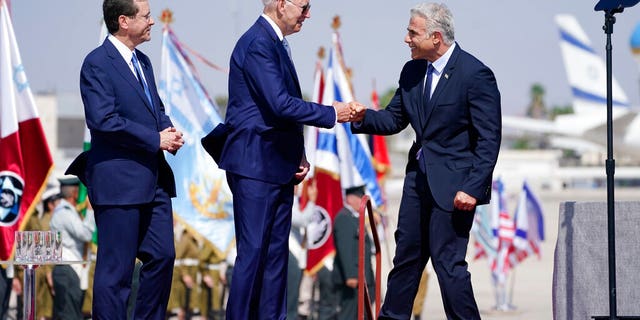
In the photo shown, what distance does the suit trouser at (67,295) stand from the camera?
43.3 ft

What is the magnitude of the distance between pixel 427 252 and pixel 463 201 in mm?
473

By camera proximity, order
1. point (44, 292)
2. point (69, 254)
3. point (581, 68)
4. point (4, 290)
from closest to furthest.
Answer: point (69, 254), point (4, 290), point (44, 292), point (581, 68)

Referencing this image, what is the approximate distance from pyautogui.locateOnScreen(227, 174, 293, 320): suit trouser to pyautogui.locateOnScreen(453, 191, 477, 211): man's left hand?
936mm

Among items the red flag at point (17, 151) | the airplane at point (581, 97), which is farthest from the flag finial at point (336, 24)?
the airplane at point (581, 97)

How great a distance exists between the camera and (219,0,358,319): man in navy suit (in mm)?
6258

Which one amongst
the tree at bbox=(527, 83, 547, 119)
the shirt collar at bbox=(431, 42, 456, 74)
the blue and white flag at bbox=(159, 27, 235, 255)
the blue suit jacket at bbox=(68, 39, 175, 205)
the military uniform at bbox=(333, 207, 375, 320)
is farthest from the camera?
the tree at bbox=(527, 83, 547, 119)

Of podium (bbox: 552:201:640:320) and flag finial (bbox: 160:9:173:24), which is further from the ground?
flag finial (bbox: 160:9:173:24)

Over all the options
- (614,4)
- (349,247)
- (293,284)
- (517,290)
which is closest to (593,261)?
(614,4)

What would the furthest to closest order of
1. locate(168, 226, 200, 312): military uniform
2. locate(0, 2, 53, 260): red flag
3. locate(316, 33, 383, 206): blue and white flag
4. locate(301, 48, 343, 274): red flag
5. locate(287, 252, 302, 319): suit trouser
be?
locate(168, 226, 200, 312): military uniform → locate(301, 48, 343, 274): red flag → locate(287, 252, 302, 319): suit trouser → locate(316, 33, 383, 206): blue and white flag → locate(0, 2, 53, 260): red flag

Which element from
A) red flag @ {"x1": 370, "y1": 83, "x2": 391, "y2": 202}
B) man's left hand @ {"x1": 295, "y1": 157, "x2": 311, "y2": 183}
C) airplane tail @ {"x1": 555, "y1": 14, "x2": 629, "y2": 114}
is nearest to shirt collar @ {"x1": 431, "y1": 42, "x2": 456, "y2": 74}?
man's left hand @ {"x1": 295, "y1": 157, "x2": 311, "y2": 183}

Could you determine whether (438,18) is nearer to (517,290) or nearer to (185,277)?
(185,277)

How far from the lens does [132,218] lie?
6266mm

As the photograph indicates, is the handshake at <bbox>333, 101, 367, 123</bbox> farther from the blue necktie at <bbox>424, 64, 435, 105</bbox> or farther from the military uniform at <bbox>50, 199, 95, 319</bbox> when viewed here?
the military uniform at <bbox>50, 199, 95, 319</bbox>

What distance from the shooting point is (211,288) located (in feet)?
50.1
